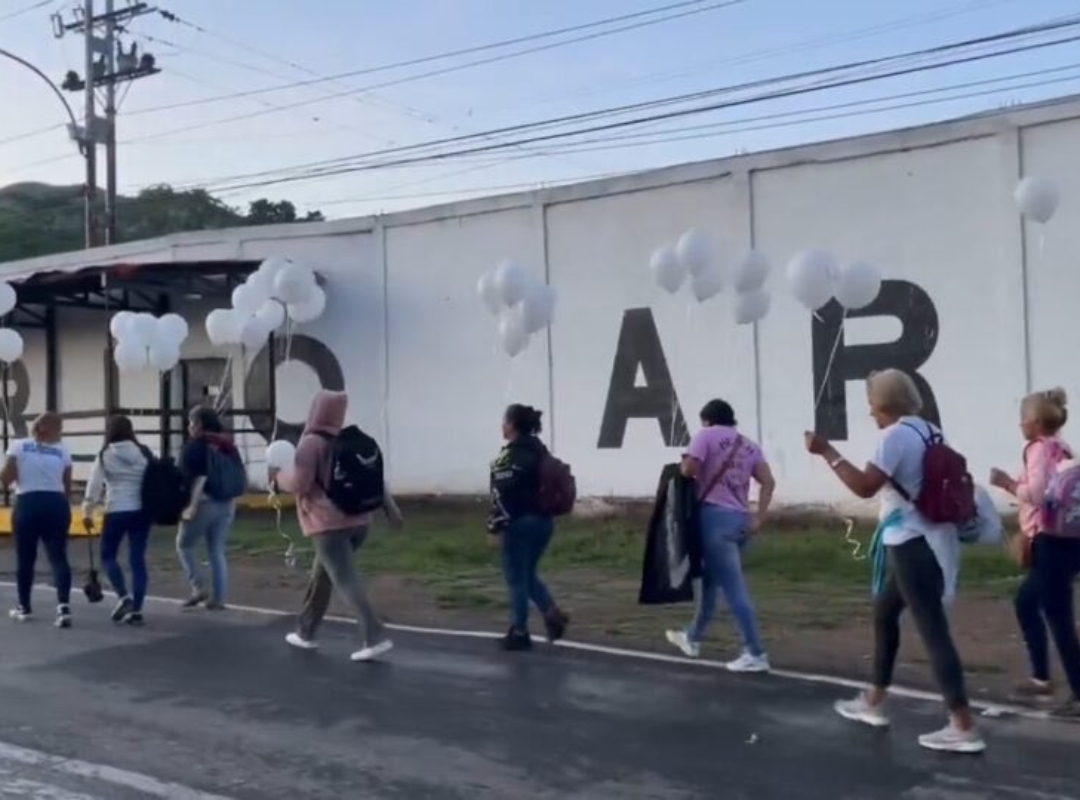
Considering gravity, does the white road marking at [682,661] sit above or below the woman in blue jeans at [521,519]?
below

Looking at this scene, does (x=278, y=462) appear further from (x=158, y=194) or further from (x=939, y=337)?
(x=158, y=194)

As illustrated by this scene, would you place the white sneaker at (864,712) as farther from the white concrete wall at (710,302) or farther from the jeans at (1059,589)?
the white concrete wall at (710,302)

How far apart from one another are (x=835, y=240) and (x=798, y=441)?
2.39 meters

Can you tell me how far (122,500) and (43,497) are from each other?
0.58m

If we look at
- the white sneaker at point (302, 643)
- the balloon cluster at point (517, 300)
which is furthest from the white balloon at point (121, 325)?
the white sneaker at point (302, 643)

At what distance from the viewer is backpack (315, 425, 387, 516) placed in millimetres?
9328

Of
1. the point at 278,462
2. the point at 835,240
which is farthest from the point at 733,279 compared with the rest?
the point at 278,462

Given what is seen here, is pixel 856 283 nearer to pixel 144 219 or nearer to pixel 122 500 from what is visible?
pixel 122 500

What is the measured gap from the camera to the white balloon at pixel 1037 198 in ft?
43.5

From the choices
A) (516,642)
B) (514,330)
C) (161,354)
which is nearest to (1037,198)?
(514,330)

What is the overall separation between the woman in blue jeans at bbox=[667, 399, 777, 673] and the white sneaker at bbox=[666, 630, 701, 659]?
393 mm

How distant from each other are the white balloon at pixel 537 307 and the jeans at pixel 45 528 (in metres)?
5.50

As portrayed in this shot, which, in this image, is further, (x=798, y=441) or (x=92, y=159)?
(x=92, y=159)

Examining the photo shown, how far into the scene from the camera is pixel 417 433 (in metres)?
21.5
